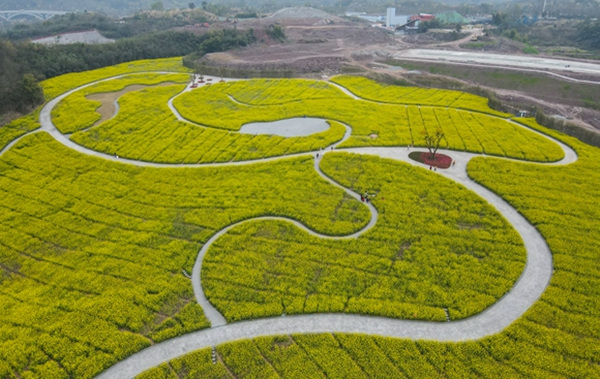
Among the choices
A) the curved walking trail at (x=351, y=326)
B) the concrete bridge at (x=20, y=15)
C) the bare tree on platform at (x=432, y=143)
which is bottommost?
the curved walking trail at (x=351, y=326)

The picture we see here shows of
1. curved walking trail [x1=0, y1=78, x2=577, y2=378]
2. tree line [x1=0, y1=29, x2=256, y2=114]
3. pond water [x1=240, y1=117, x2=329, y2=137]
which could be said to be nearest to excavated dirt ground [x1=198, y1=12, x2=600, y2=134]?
tree line [x1=0, y1=29, x2=256, y2=114]

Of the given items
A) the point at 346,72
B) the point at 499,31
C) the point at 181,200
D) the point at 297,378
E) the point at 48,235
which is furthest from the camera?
the point at 499,31

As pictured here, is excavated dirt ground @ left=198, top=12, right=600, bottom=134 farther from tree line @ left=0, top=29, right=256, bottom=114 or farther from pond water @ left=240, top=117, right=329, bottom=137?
pond water @ left=240, top=117, right=329, bottom=137

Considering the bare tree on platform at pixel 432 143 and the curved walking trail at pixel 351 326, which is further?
the bare tree on platform at pixel 432 143

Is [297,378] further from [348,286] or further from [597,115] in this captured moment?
A: [597,115]

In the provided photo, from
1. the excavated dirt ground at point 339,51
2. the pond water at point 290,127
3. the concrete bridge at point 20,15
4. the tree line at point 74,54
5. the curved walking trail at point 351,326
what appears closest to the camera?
the curved walking trail at point 351,326

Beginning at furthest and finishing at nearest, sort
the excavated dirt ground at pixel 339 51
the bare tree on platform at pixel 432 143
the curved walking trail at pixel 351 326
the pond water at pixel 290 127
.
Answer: the excavated dirt ground at pixel 339 51 < the pond water at pixel 290 127 < the bare tree on platform at pixel 432 143 < the curved walking trail at pixel 351 326

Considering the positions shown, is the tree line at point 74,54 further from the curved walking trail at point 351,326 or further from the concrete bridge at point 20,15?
the concrete bridge at point 20,15

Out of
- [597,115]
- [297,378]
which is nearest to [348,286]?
[297,378]

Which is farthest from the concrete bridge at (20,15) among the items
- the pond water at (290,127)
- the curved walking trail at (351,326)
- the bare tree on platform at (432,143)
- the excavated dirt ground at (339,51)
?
the curved walking trail at (351,326)
